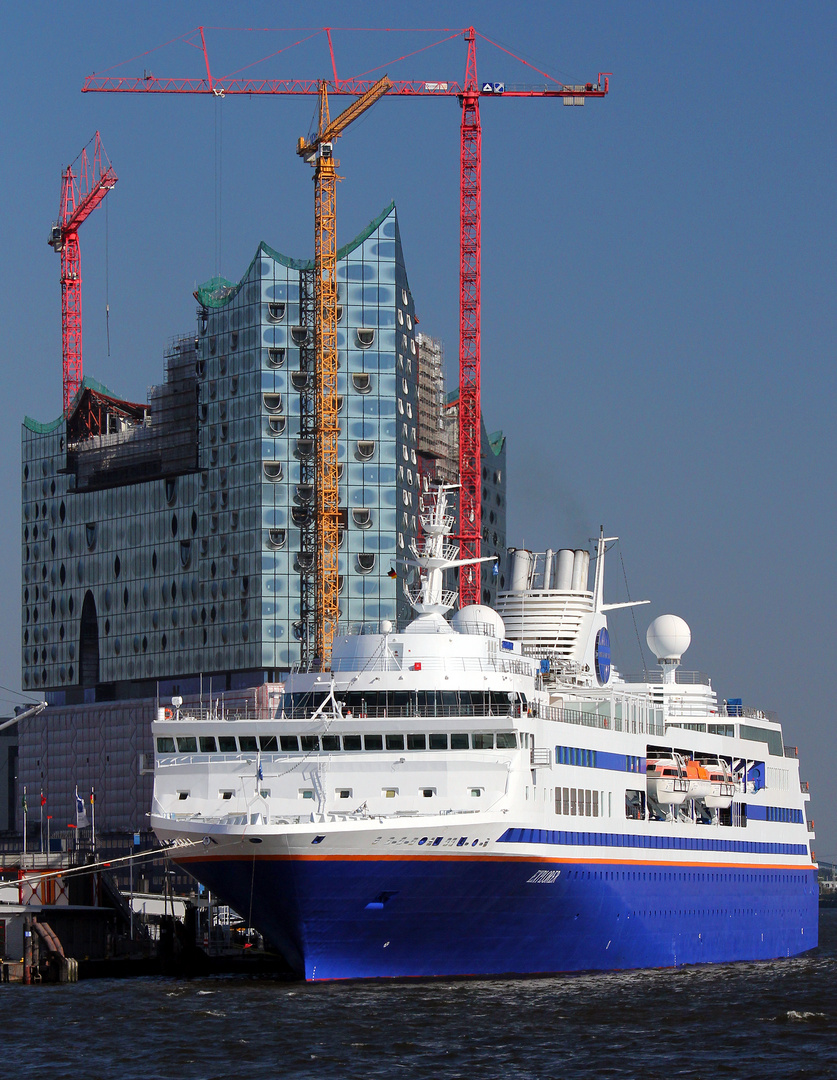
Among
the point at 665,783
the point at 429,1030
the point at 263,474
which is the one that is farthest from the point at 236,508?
the point at 429,1030

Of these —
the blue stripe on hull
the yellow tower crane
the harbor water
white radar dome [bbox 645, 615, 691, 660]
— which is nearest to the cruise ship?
the blue stripe on hull

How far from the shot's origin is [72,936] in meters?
81.6

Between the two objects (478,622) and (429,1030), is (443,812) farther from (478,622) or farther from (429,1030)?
(478,622)

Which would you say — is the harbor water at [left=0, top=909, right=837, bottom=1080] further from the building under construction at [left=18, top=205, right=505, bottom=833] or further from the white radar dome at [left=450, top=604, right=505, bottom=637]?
the building under construction at [left=18, top=205, right=505, bottom=833]

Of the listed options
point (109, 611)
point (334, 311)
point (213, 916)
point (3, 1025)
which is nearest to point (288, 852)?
point (3, 1025)

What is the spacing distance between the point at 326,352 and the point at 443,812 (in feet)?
336

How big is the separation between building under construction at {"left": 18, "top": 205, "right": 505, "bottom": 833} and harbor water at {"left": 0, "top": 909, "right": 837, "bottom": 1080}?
93851 mm

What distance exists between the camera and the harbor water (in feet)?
171

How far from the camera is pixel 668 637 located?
306 feet

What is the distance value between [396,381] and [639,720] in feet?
317

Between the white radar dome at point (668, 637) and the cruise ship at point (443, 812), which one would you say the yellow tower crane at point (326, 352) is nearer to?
the white radar dome at point (668, 637)

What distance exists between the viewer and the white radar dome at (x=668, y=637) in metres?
93.1

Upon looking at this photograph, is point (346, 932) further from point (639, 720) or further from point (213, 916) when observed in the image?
point (213, 916)

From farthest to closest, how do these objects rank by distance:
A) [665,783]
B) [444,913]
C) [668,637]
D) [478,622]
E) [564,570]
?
[668,637], [564,570], [665,783], [478,622], [444,913]
